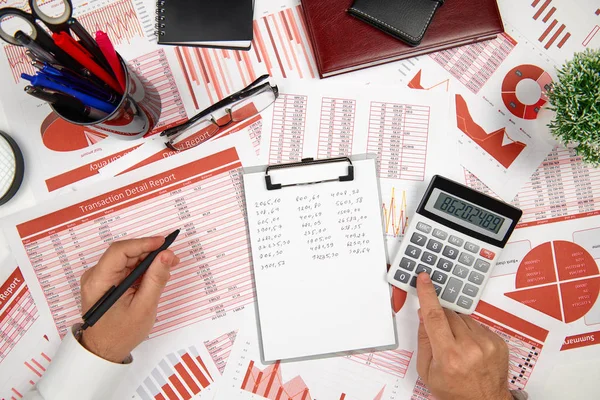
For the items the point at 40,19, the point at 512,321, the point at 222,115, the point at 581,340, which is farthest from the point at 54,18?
the point at 581,340

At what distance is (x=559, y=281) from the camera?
0.73m

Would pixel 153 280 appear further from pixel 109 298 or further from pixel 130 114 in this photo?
pixel 130 114

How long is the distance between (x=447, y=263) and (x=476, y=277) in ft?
0.17

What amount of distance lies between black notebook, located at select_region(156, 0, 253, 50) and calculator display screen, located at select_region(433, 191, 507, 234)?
437 millimetres

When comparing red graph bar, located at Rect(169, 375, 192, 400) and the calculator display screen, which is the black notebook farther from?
red graph bar, located at Rect(169, 375, 192, 400)

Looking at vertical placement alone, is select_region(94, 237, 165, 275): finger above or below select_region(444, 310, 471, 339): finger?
above

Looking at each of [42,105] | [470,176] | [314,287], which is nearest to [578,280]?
[470,176]

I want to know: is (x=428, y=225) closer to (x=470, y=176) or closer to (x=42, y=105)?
(x=470, y=176)

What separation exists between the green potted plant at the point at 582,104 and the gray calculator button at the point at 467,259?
0.74ft

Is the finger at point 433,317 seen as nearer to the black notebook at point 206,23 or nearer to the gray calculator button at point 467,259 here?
the gray calculator button at point 467,259

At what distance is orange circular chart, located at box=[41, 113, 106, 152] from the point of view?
74 centimetres

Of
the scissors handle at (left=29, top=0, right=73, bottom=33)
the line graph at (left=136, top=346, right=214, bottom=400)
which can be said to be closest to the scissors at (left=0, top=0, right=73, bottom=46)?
the scissors handle at (left=29, top=0, right=73, bottom=33)

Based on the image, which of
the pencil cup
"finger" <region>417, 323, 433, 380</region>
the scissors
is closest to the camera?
the scissors

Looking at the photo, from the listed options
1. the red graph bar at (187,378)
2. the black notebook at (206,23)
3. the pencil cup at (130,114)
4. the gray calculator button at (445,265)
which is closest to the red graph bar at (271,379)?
the red graph bar at (187,378)
